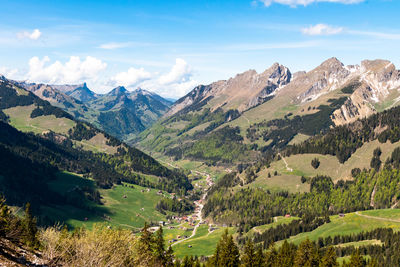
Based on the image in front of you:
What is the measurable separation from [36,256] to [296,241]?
548 feet

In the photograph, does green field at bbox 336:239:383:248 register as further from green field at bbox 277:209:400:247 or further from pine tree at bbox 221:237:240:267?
pine tree at bbox 221:237:240:267

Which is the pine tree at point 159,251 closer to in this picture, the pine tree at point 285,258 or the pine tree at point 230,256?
the pine tree at point 230,256

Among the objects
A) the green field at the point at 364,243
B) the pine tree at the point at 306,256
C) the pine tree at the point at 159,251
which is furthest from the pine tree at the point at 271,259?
the green field at the point at 364,243

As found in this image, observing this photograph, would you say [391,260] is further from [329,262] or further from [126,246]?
[126,246]

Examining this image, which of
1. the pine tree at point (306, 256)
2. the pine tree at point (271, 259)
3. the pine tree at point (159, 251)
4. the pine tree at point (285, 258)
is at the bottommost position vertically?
the pine tree at point (271, 259)

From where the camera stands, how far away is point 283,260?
116 m

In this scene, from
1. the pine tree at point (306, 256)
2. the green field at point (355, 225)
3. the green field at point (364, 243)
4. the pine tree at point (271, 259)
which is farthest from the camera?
the green field at point (355, 225)

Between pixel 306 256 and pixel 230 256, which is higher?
pixel 230 256

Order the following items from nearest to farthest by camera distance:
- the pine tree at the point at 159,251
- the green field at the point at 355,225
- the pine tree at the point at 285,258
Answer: the pine tree at the point at 159,251
the pine tree at the point at 285,258
the green field at the point at 355,225

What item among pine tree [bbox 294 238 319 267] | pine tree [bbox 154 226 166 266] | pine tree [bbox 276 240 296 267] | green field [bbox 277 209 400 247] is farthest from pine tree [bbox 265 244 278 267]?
green field [bbox 277 209 400 247]

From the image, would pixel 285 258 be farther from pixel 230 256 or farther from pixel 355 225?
pixel 355 225

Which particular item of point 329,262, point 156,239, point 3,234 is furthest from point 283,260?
point 3,234

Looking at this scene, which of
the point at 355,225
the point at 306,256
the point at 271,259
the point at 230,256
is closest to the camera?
the point at 230,256

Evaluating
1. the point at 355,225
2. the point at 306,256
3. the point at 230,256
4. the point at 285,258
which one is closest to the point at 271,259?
the point at 285,258
